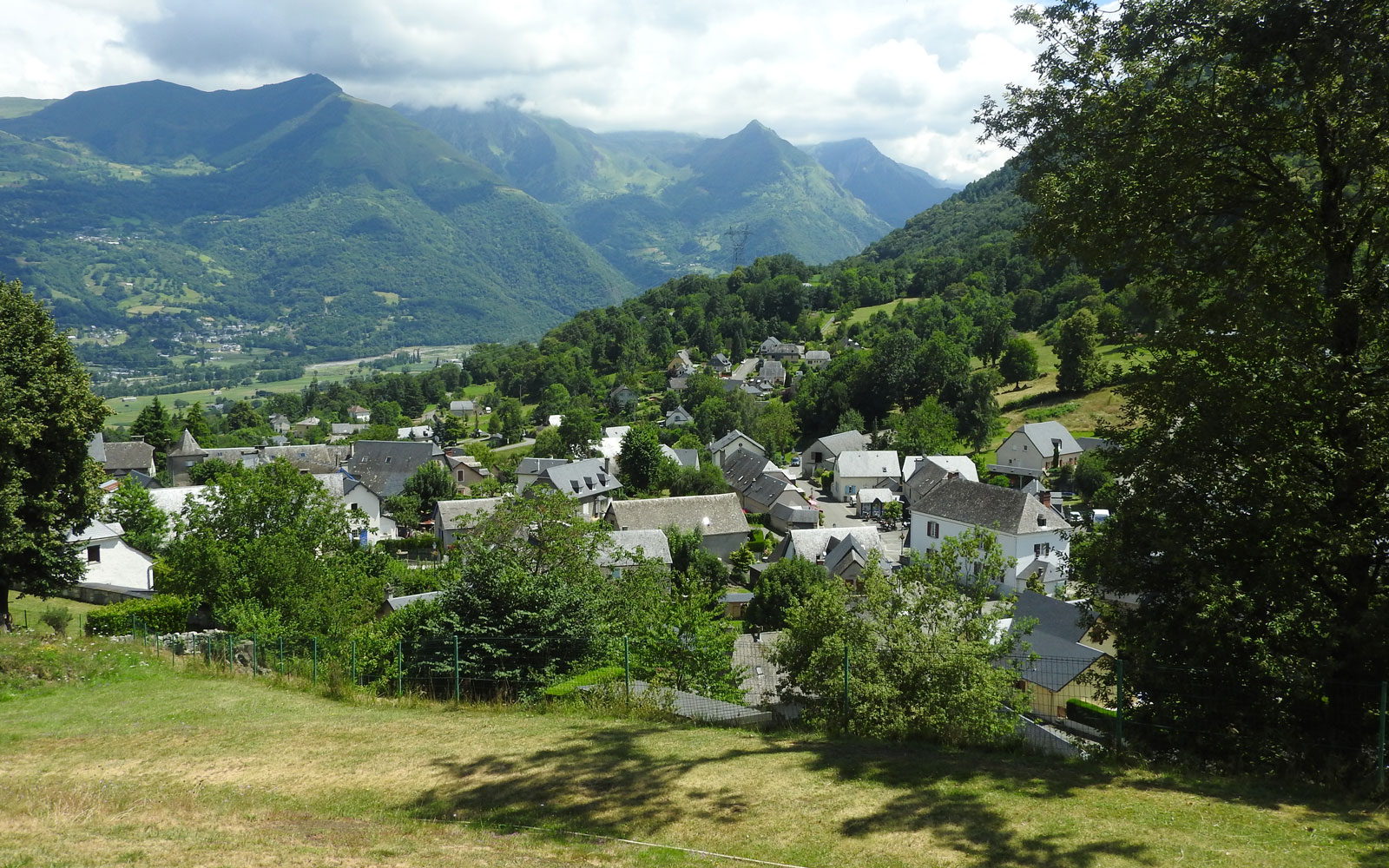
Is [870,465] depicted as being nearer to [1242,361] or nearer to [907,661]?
[907,661]

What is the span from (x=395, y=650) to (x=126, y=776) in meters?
6.57

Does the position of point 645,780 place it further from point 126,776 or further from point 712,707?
point 126,776

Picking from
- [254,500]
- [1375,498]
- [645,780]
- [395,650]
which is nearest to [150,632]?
[254,500]

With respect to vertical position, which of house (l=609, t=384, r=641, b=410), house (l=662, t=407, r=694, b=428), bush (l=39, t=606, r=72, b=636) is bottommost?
bush (l=39, t=606, r=72, b=636)

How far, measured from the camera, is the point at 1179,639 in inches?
444

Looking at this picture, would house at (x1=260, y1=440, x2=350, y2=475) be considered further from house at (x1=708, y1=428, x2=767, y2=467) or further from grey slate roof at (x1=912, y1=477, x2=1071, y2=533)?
grey slate roof at (x1=912, y1=477, x2=1071, y2=533)

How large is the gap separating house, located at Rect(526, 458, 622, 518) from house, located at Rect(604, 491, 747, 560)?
1274 centimetres

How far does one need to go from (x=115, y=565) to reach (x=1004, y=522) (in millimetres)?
46418

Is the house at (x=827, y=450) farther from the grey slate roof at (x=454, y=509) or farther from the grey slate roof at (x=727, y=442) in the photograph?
the grey slate roof at (x=454, y=509)

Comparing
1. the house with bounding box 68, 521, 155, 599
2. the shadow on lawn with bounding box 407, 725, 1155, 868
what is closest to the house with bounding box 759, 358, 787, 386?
the house with bounding box 68, 521, 155, 599

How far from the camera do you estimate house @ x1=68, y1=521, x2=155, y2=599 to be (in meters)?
39.2

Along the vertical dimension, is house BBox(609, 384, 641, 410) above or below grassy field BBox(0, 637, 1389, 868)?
above

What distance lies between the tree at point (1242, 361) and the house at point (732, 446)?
80.5 m

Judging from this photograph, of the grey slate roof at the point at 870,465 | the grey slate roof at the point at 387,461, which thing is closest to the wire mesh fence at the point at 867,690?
the grey slate roof at the point at 870,465
